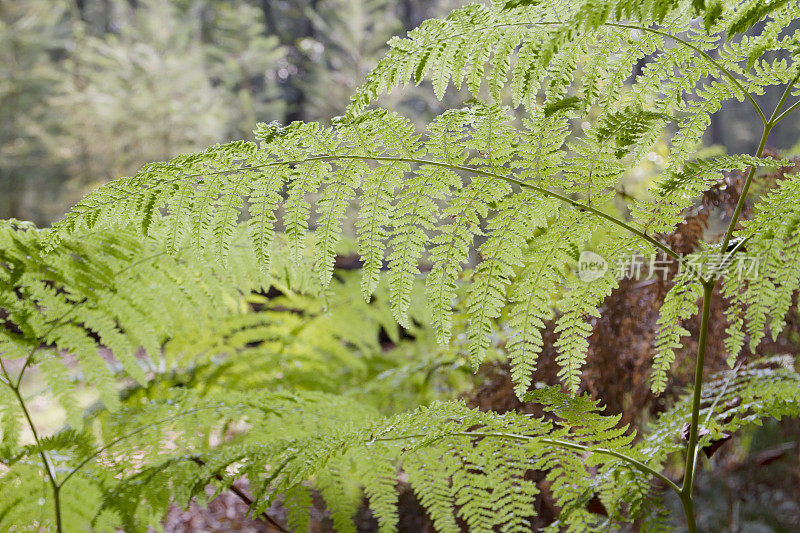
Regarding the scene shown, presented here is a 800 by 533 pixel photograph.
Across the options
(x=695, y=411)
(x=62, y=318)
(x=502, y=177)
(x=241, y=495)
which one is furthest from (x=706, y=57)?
(x=62, y=318)

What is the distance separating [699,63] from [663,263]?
75 cm

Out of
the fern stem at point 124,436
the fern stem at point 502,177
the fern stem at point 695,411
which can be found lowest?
the fern stem at point 695,411

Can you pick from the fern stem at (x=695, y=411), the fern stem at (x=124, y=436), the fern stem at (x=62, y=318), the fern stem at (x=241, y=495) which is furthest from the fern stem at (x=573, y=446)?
the fern stem at (x=62, y=318)

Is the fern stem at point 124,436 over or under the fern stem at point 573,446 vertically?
over

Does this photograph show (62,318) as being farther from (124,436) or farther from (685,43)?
(685,43)

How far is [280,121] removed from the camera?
2.79 ft

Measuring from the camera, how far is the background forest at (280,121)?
4.92 feet

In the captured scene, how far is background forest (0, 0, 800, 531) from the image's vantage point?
1.50m

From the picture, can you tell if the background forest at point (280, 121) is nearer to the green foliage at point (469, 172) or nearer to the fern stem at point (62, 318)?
the green foliage at point (469, 172)

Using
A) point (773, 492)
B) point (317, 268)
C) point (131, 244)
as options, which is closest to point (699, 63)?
point (317, 268)

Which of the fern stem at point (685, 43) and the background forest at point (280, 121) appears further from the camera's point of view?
the background forest at point (280, 121)

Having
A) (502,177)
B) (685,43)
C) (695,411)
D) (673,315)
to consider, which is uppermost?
(685,43)

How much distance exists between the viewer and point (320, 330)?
92.8 inches

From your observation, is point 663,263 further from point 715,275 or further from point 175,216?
point 175,216
